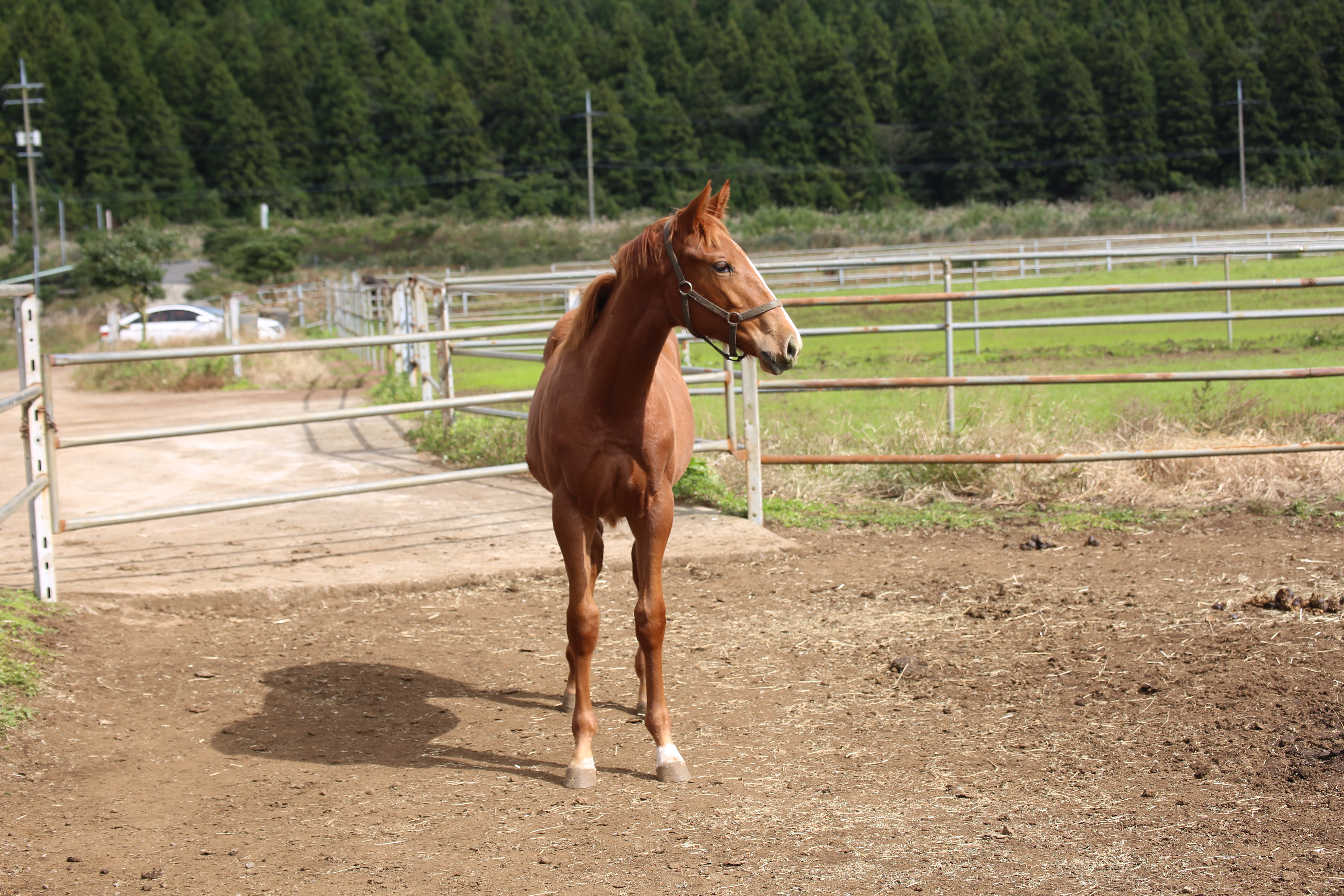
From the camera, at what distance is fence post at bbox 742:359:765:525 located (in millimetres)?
6508

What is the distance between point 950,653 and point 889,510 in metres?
2.66

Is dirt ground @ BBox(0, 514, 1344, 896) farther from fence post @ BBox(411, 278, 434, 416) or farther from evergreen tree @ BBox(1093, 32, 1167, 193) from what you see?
evergreen tree @ BBox(1093, 32, 1167, 193)

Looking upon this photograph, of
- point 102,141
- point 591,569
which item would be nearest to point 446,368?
point 591,569

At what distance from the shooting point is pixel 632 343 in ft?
11.7

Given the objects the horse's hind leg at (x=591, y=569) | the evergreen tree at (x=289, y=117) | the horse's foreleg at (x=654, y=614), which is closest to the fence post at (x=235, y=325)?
the horse's hind leg at (x=591, y=569)

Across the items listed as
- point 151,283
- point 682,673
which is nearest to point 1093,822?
point 682,673

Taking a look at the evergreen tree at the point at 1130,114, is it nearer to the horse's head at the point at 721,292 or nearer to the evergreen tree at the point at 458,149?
the evergreen tree at the point at 458,149

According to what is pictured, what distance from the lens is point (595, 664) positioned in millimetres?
4746

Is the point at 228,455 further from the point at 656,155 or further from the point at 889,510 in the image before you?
the point at 656,155

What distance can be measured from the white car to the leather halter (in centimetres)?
2026

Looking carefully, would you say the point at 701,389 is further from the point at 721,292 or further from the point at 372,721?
the point at 721,292

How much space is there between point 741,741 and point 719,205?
1870 mm

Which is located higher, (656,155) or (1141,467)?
(656,155)

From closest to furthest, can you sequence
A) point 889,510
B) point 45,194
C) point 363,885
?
point 363,885 → point 889,510 → point 45,194
